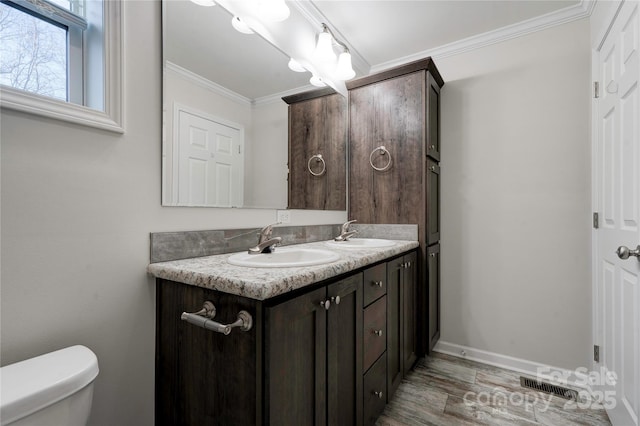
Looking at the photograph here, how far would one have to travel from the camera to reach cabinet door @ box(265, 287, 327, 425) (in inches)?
32.9

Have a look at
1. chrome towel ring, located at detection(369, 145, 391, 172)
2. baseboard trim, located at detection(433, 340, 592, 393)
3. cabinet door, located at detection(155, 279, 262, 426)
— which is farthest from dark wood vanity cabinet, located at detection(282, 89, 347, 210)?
baseboard trim, located at detection(433, 340, 592, 393)

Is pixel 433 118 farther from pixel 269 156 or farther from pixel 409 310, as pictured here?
pixel 409 310

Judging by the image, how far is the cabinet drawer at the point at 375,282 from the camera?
134cm

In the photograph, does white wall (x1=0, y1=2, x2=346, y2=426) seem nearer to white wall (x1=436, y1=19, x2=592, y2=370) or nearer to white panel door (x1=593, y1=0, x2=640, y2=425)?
white panel door (x1=593, y1=0, x2=640, y2=425)

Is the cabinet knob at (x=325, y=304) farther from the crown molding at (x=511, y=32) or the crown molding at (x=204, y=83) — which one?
the crown molding at (x=511, y=32)

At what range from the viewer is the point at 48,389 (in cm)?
67

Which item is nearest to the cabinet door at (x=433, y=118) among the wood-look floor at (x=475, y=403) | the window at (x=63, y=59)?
the wood-look floor at (x=475, y=403)

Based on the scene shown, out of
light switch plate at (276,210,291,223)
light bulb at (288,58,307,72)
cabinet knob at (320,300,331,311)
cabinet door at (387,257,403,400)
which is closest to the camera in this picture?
cabinet knob at (320,300,331,311)

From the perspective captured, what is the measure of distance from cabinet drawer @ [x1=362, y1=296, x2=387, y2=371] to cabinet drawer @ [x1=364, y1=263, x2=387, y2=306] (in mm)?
37

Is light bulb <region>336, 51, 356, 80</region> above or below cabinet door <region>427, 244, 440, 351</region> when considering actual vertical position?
above

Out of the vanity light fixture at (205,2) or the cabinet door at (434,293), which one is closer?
the vanity light fixture at (205,2)

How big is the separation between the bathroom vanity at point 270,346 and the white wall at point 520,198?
49.4 inches

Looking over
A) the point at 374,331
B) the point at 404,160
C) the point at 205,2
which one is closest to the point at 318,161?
the point at 404,160

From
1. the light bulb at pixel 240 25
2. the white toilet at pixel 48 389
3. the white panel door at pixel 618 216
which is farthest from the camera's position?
the light bulb at pixel 240 25
